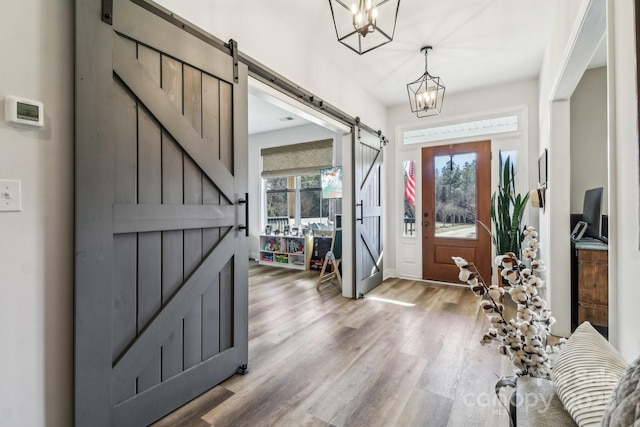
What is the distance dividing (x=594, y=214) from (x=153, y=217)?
378 cm

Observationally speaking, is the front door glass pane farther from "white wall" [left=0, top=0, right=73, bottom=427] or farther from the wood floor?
"white wall" [left=0, top=0, right=73, bottom=427]

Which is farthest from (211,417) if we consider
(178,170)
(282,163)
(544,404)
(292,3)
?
(282,163)

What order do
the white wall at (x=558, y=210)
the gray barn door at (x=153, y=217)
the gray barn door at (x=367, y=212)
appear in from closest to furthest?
the gray barn door at (x=153, y=217), the white wall at (x=558, y=210), the gray barn door at (x=367, y=212)

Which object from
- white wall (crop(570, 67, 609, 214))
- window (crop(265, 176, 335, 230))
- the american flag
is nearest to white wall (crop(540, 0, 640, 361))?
white wall (crop(570, 67, 609, 214))

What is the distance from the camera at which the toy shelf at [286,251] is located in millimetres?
5820

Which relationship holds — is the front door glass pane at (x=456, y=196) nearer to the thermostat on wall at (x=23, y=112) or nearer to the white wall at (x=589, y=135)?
the white wall at (x=589, y=135)

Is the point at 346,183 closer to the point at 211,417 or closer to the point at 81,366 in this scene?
the point at 211,417

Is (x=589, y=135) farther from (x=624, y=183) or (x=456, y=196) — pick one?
(x=624, y=183)

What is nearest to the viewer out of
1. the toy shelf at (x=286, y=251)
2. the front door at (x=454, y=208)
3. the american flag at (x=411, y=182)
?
the front door at (x=454, y=208)

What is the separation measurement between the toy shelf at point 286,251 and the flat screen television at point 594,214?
4034mm

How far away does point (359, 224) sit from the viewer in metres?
4.04

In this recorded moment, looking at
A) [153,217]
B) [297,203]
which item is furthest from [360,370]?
[297,203]

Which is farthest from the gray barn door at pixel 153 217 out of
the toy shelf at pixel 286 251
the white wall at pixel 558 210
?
the toy shelf at pixel 286 251

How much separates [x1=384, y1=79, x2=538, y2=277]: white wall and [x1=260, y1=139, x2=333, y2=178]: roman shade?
4.35 feet
